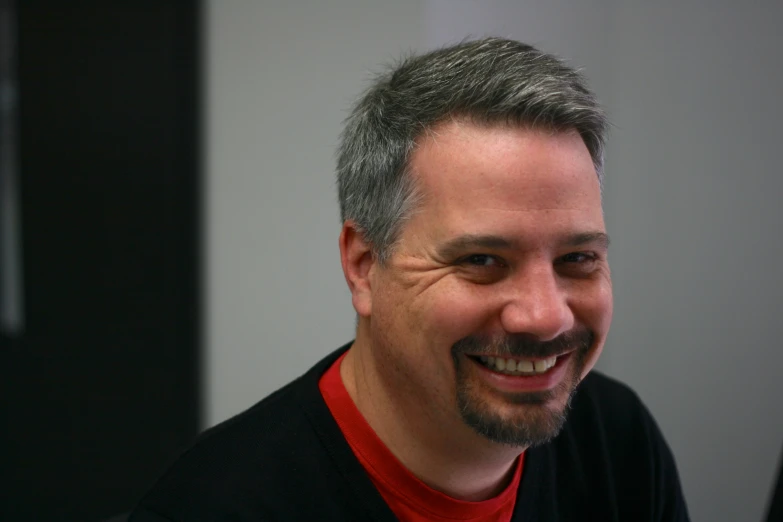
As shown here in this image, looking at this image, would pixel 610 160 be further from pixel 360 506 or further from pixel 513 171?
pixel 360 506

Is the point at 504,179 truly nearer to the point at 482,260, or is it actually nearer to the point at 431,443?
the point at 482,260

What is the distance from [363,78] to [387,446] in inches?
47.9

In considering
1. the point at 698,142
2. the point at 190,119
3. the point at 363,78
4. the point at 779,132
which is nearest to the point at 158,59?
the point at 190,119

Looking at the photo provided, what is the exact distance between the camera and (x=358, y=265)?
1294 millimetres

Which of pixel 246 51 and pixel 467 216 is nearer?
pixel 467 216

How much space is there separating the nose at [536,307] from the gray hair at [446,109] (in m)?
0.20

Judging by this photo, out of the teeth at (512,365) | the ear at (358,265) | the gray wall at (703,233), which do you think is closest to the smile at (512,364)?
the teeth at (512,365)

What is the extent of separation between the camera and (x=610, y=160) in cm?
226

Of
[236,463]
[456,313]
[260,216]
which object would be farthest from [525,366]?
[260,216]

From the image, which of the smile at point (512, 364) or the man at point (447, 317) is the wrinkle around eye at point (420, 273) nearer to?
the man at point (447, 317)

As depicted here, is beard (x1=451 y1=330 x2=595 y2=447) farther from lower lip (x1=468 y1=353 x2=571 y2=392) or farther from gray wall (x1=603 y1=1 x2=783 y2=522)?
gray wall (x1=603 y1=1 x2=783 y2=522)

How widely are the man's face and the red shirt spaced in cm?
14

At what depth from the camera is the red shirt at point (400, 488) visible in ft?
4.15

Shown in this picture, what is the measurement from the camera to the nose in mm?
1071
